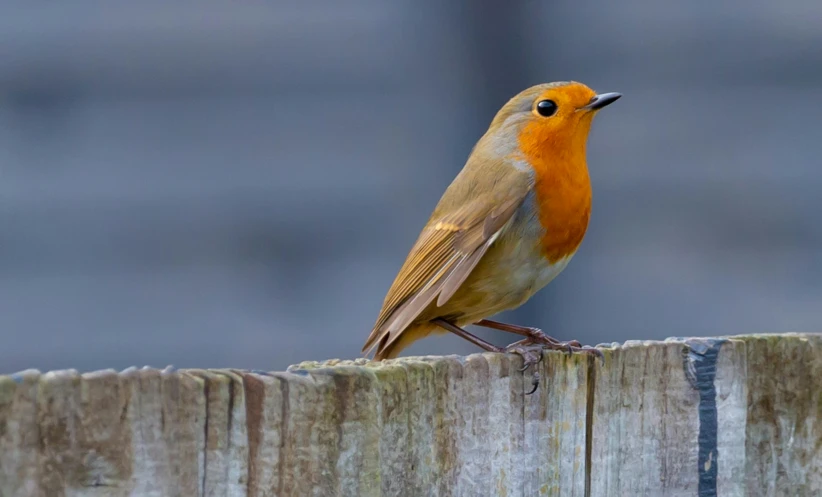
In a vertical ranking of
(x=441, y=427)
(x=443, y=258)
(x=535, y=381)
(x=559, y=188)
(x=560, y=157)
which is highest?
(x=560, y=157)

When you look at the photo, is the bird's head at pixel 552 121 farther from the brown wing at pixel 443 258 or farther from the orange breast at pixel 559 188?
the brown wing at pixel 443 258

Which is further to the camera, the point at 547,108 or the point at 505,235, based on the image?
the point at 547,108

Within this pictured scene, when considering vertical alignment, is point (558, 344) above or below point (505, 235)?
below

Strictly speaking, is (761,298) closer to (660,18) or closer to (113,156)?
(660,18)

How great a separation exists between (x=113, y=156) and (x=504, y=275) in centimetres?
232

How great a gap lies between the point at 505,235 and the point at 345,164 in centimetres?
181

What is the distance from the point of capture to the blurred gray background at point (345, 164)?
189 inches

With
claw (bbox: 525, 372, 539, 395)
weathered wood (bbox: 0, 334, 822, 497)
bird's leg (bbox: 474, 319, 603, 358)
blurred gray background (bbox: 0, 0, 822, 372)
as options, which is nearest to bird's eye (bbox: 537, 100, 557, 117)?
bird's leg (bbox: 474, 319, 603, 358)

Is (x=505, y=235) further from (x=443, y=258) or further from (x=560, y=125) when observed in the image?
(x=560, y=125)

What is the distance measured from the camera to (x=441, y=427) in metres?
1.83

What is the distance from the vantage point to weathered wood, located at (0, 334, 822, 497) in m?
1.46

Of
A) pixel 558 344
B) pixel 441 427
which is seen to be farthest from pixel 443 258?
pixel 441 427

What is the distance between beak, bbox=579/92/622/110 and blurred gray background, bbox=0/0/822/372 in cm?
156

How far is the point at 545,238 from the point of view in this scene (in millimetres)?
3279
